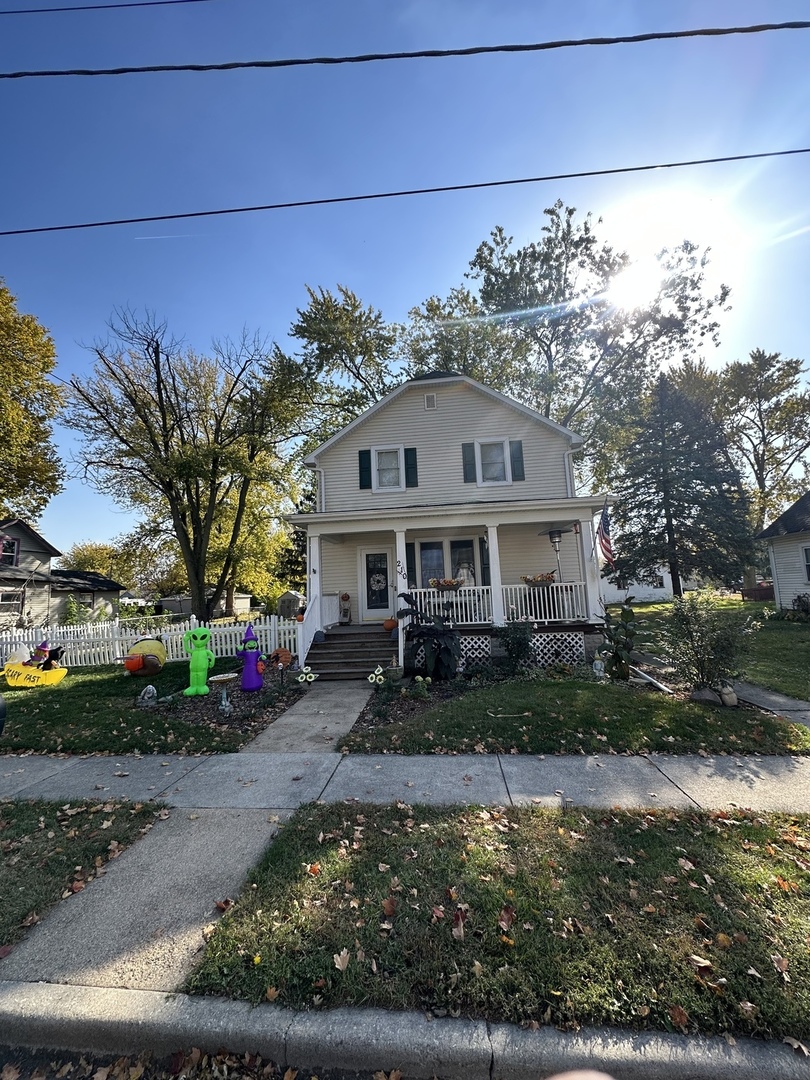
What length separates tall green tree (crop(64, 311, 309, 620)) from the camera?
17625 millimetres

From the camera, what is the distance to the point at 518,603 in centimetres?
1062

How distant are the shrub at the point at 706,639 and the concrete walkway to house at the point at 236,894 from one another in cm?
203

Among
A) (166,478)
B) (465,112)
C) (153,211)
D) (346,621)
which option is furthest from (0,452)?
(465,112)

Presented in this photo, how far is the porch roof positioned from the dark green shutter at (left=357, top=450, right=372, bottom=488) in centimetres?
270

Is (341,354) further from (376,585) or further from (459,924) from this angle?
(459,924)

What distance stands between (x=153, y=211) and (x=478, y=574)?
33.2 ft

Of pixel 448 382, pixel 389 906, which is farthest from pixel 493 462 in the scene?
pixel 389 906

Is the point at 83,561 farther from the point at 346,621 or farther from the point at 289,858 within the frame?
the point at 289,858

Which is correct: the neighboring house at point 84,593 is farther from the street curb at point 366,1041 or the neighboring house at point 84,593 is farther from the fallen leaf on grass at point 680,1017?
the fallen leaf on grass at point 680,1017

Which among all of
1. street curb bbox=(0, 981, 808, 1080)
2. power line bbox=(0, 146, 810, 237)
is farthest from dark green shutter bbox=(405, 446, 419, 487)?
street curb bbox=(0, 981, 808, 1080)

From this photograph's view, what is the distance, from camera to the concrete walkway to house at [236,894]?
1.97 meters

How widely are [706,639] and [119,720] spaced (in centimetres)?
890

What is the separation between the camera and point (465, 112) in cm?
548

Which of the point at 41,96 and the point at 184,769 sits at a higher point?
the point at 41,96
